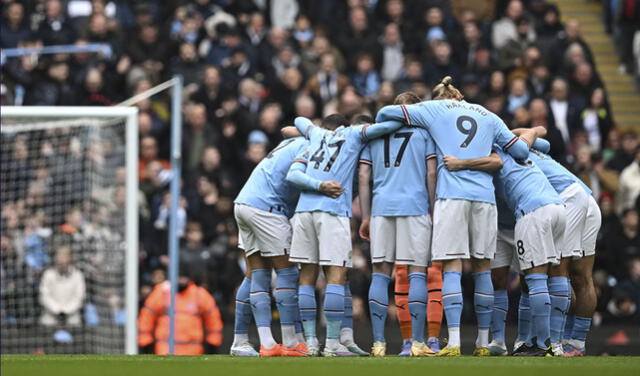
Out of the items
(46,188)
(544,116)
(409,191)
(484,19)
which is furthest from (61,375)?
(484,19)

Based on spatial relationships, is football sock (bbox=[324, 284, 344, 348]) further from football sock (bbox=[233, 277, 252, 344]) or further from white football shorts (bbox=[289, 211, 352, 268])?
football sock (bbox=[233, 277, 252, 344])

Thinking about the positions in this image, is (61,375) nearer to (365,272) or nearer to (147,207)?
(365,272)

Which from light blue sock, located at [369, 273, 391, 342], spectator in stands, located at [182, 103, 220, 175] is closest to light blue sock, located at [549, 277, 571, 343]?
light blue sock, located at [369, 273, 391, 342]

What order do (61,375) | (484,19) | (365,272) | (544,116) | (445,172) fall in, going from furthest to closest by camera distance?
(484,19) < (544,116) < (365,272) < (445,172) < (61,375)

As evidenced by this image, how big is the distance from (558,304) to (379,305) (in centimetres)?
164

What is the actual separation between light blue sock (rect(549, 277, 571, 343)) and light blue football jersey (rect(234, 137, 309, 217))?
8.72 ft

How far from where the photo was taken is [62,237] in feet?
60.2

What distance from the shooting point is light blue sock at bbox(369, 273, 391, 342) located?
1239 cm

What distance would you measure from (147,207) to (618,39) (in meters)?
9.29

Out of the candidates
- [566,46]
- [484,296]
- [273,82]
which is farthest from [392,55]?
[484,296]

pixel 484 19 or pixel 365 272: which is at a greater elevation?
pixel 484 19

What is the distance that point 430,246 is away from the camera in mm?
12406

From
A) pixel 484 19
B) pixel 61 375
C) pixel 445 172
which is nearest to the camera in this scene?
pixel 61 375

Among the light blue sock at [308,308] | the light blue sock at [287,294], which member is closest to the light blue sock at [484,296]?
the light blue sock at [308,308]
